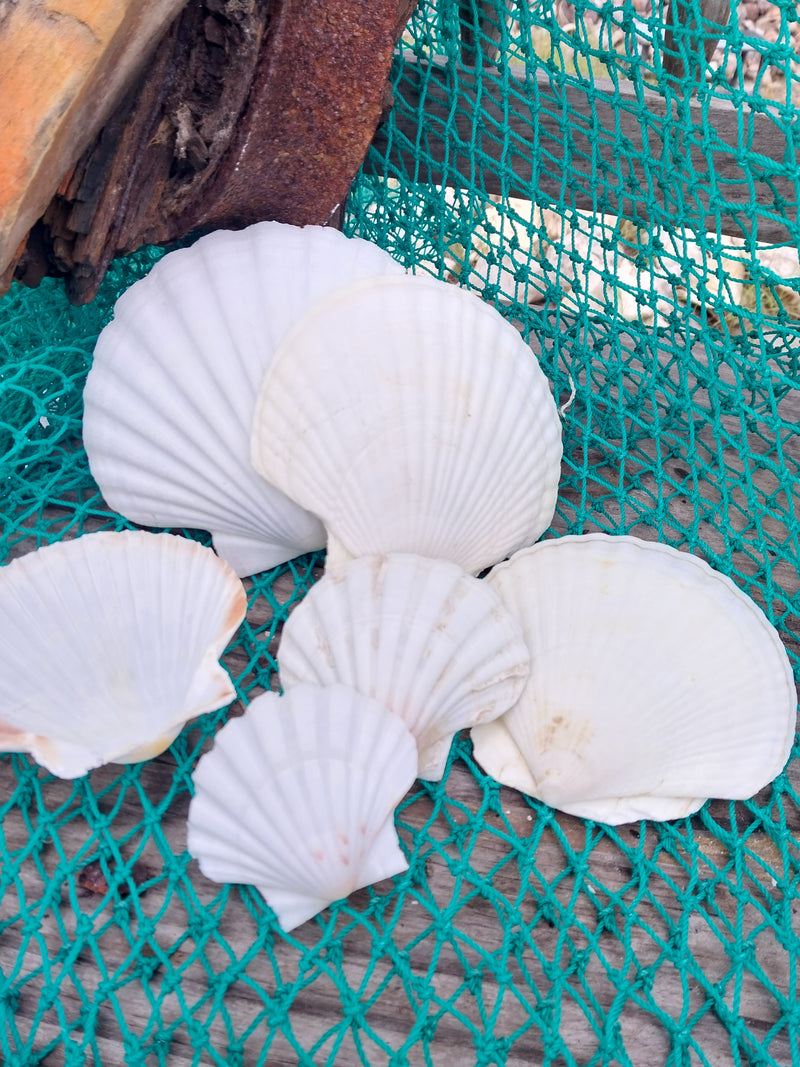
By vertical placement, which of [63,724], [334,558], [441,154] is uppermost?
[441,154]

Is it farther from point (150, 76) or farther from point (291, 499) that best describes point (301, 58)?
point (291, 499)

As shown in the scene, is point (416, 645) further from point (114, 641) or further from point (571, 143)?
point (571, 143)

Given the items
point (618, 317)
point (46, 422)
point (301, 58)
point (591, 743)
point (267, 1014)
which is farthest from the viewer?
point (618, 317)

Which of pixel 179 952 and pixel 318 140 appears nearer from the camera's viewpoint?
pixel 179 952

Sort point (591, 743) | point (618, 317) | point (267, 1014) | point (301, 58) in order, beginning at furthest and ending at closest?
point (618, 317)
point (301, 58)
point (591, 743)
point (267, 1014)

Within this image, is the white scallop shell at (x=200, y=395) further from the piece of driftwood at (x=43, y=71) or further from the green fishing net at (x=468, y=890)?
the piece of driftwood at (x=43, y=71)

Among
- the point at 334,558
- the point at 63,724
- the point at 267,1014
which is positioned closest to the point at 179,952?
the point at 267,1014

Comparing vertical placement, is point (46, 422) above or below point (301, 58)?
below
